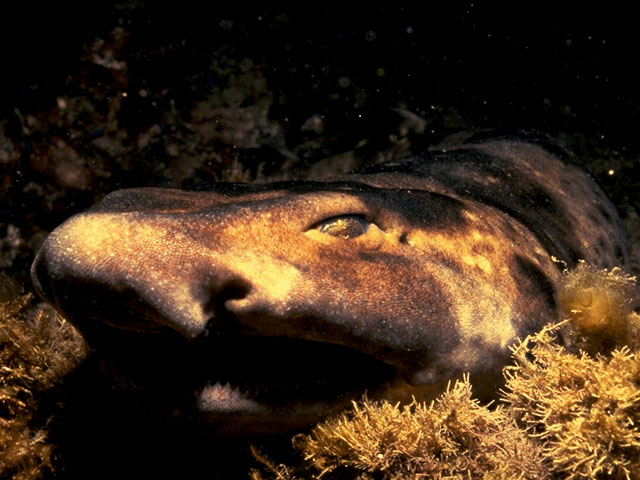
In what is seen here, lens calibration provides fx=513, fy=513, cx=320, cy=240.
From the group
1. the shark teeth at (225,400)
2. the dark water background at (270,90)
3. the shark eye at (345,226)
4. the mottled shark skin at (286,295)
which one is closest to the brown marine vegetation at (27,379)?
the mottled shark skin at (286,295)

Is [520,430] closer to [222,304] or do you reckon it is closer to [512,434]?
[512,434]

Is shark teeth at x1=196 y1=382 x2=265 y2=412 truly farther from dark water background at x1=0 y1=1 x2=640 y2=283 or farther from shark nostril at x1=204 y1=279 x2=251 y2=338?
dark water background at x1=0 y1=1 x2=640 y2=283

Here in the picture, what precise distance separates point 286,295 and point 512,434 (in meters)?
1.10

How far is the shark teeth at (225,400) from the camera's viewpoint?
2092mm

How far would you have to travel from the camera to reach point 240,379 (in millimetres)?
2145

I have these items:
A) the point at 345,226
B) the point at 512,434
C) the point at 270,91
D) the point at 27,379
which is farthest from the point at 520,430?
the point at 270,91

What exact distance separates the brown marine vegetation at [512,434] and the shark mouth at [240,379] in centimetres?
12

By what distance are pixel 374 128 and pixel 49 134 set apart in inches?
123

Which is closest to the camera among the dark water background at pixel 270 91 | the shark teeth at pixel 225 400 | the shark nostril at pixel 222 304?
the shark nostril at pixel 222 304

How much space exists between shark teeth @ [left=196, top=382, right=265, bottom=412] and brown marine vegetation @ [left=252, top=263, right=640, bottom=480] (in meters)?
0.29

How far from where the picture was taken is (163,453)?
2574 mm

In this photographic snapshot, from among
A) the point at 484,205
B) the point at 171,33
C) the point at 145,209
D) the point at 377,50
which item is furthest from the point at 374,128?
the point at 145,209

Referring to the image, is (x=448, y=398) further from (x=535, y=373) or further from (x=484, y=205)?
(x=484, y=205)

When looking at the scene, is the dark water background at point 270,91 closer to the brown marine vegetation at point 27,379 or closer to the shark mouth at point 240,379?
the brown marine vegetation at point 27,379
